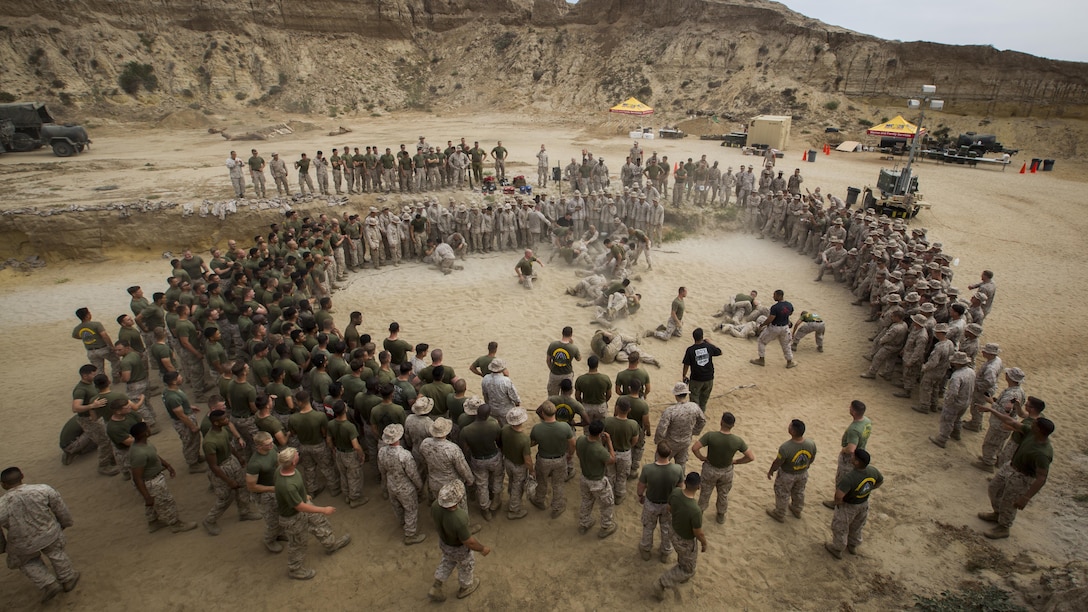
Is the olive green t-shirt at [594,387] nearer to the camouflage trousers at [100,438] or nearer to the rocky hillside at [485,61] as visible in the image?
the camouflage trousers at [100,438]

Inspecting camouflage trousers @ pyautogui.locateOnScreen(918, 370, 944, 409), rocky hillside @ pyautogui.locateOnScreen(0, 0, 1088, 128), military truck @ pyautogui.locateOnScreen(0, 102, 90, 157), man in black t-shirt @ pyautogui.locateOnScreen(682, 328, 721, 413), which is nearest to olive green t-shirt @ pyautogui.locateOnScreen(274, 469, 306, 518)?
man in black t-shirt @ pyautogui.locateOnScreen(682, 328, 721, 413)

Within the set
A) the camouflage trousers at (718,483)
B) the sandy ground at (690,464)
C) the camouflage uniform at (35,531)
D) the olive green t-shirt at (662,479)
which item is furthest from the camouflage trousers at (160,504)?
the camouflage trousers at (718,483)

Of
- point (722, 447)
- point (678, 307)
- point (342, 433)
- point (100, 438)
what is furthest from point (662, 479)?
point (100, 438)

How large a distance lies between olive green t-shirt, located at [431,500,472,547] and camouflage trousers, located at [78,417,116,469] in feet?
21.1

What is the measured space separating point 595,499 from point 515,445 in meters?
1.30

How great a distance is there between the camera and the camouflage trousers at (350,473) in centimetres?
767

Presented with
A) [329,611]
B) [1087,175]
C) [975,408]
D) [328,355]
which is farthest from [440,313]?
[1087,175]

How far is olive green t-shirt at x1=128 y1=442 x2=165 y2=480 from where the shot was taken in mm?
7031

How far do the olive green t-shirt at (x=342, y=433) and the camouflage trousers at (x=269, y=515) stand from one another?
3.30 ft

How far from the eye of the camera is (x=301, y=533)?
21.9 feet

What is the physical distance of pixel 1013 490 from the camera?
720cm

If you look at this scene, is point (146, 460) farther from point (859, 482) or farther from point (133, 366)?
point (859, 482)

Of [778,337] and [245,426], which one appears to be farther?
[778,337]

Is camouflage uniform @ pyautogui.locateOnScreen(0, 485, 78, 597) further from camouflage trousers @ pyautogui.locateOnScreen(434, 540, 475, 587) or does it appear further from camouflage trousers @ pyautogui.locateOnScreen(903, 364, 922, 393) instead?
camouflage trousers @ pyautogui.locateOnScreen(903, 364, 922, 393)
